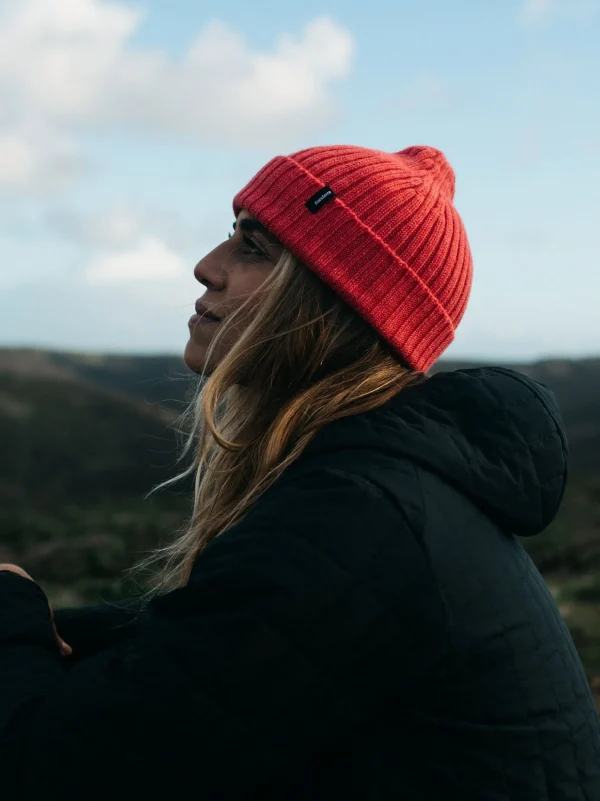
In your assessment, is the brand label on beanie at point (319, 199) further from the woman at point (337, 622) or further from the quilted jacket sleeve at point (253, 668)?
the quilted jacket sleeve at point (253, 668)

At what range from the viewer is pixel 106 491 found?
25.1 m

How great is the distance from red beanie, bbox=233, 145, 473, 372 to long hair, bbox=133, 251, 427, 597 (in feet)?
0.19

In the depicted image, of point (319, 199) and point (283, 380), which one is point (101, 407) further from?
point (283, 380)

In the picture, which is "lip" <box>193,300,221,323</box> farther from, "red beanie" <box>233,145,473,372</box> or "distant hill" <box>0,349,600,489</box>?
"distant hill" <box>0,349,600,489</box>

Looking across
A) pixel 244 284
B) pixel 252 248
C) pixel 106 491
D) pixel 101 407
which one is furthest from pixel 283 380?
pixel 101 407

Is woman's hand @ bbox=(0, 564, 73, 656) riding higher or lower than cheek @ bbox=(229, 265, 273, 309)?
lower

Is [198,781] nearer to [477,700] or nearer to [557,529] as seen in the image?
[477,700]

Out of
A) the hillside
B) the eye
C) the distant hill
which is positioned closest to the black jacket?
the eye

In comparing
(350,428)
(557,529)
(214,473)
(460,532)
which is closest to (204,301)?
(214,473)

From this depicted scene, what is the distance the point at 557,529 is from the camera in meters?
16.3

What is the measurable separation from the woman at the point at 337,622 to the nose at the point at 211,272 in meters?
0.06

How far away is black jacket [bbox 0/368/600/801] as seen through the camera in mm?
1483

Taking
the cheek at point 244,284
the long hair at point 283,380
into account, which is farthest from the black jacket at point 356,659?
the cheek at point 244,284

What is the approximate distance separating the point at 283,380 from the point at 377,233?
498mm
